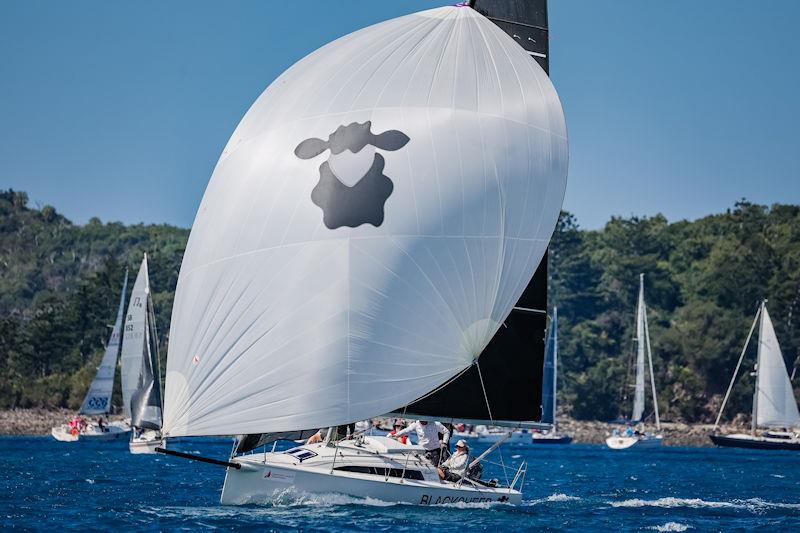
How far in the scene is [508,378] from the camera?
26906 mm

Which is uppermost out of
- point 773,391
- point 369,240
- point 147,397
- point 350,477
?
point 773,391

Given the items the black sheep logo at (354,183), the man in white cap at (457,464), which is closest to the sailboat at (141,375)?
the man in white cap at (457,464)

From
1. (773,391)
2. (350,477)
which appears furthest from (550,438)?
(350,477)

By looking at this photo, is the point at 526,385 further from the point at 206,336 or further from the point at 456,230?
the point at 206,336

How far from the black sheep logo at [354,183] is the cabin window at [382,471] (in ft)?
14.9

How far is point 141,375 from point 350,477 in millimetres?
33155

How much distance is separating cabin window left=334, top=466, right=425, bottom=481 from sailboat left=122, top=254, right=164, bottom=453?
30583 millimetres

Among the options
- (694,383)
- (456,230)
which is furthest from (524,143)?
(694,383)

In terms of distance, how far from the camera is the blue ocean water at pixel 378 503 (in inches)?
923

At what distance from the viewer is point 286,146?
2438 centimetres

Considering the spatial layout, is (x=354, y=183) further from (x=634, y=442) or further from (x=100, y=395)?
(x=634, y=442)

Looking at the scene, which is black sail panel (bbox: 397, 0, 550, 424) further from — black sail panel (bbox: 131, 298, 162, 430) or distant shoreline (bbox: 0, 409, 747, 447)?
distant shoreline (bbox: 0, 409, 747, 447)

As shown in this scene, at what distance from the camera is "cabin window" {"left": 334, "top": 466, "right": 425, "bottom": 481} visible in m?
24.6

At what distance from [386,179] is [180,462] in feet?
94.6
